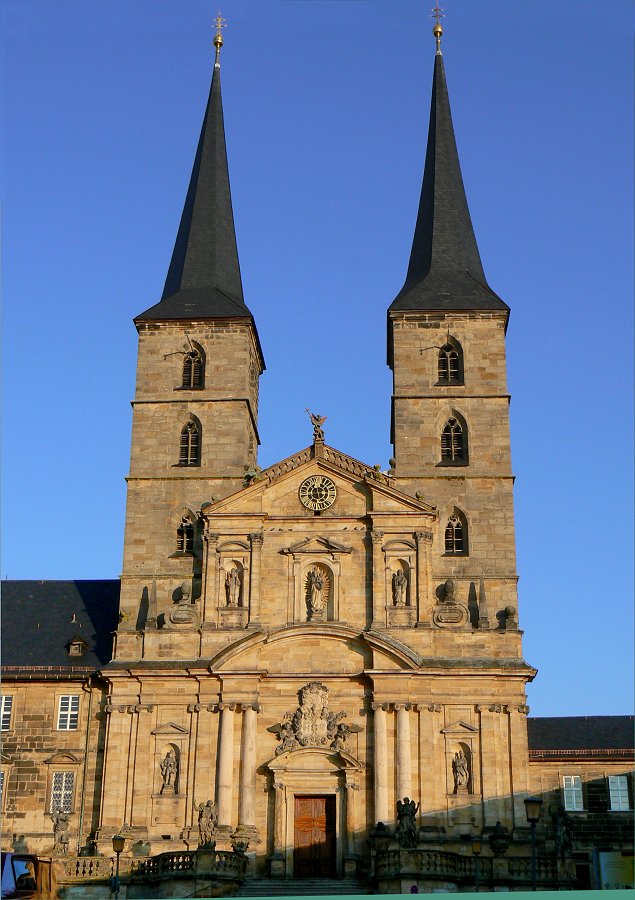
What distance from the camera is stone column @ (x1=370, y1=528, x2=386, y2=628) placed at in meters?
44.2

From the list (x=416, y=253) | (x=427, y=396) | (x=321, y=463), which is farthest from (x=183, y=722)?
(x=416, y=253)

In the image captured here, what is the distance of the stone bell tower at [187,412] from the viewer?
154 ft

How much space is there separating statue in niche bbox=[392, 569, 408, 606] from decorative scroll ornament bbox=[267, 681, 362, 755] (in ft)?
12.0

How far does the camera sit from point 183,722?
143 feet

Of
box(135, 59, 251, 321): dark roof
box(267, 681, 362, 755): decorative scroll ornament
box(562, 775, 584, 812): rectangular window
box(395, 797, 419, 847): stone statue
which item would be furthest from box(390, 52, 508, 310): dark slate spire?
box(395, 797, 419, 847): stone statue

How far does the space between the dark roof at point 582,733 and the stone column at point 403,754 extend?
16.7 ft

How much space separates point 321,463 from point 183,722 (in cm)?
968

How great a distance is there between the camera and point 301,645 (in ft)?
145

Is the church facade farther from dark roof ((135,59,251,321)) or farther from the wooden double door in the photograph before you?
dark roof ((135,59,251,321))

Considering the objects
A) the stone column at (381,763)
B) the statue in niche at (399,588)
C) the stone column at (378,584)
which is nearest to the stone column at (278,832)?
the stone column at (381,763)

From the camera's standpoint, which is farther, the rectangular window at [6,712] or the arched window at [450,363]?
the arched window at [450,363]

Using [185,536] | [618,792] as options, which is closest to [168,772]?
[185,536]

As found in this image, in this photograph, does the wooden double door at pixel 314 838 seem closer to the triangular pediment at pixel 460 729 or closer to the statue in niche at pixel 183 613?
the triangular pediment at pixel 460 729

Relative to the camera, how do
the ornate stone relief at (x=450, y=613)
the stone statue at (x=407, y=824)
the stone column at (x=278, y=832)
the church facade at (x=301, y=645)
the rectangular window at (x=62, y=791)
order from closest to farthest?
the stone statue at (x=407, y=824)
the stone column at (x=278, y=832)
the church facade at (x=301, y=645)
the rectangular window at (x=62, y=791)
the ornate stone relief at (x=450, y=613)
